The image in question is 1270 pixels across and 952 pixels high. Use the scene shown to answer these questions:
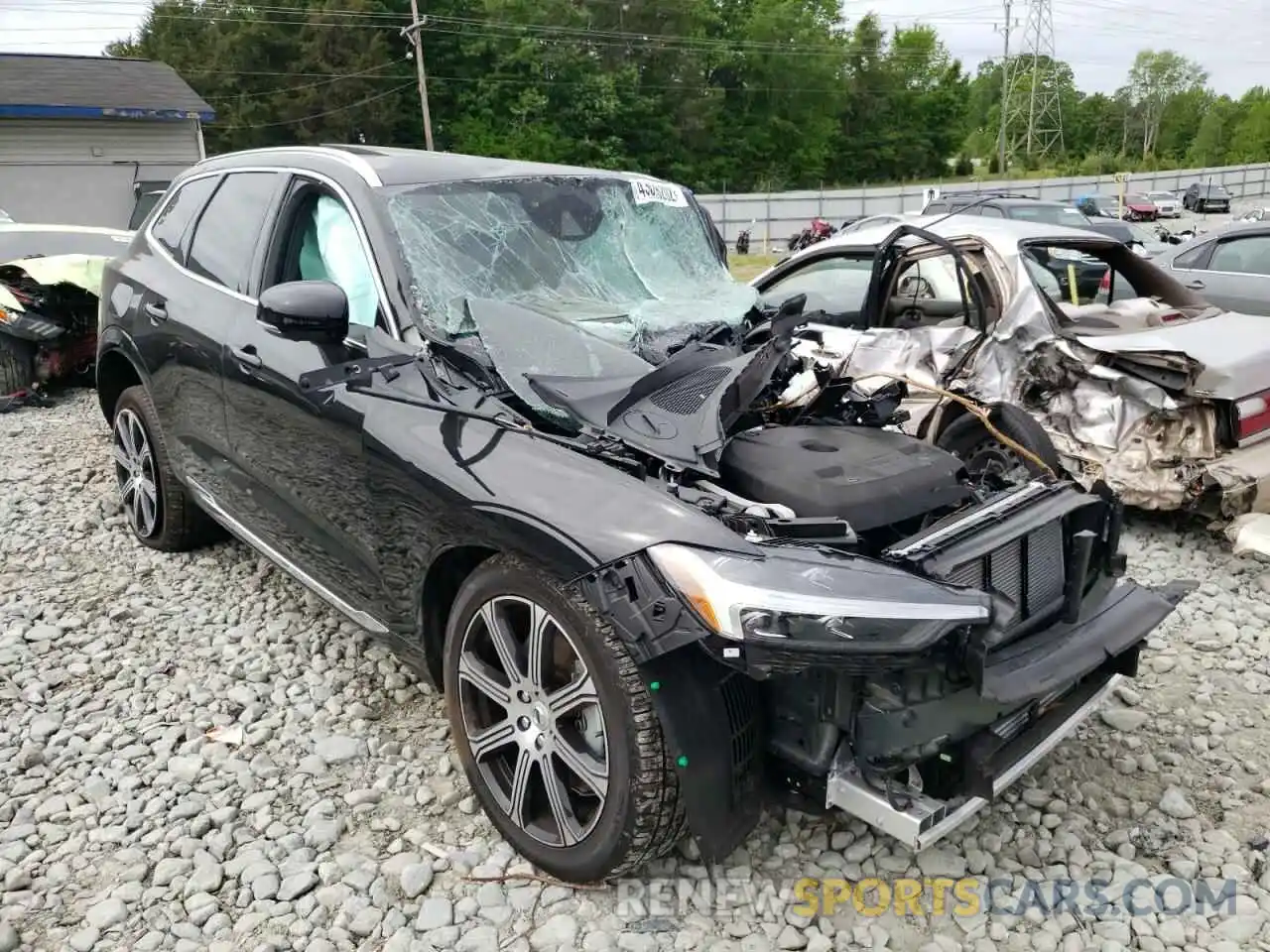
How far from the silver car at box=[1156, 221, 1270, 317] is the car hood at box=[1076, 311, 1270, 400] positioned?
10.6ft

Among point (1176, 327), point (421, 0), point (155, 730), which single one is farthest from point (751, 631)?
point (421, 0)

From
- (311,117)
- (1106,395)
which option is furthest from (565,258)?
(311,117)

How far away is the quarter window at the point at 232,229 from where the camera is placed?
384 cm

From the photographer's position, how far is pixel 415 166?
11.9 ft

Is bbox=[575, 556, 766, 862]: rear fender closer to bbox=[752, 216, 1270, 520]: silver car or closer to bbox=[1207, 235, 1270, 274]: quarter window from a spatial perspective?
bbox=[752, 216, 1270, 520]: silver car

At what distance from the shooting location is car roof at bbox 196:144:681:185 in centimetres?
350

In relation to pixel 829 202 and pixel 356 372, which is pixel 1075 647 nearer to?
pixel 356 372

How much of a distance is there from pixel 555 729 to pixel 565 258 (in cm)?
185

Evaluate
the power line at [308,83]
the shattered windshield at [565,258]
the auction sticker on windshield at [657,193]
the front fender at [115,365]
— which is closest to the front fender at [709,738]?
the shattered windshield at [565,258]

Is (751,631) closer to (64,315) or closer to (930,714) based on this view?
(930,714)

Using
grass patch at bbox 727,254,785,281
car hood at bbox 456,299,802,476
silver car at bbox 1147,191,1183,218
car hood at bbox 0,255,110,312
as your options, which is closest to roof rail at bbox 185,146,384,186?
car hood at bbox 456,299,802,476

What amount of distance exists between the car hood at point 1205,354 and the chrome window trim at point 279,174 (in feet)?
12.0

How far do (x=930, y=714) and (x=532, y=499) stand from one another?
3.53 feet

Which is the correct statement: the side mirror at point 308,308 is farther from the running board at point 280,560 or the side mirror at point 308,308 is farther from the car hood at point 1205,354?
the car hood at point 1205,354
